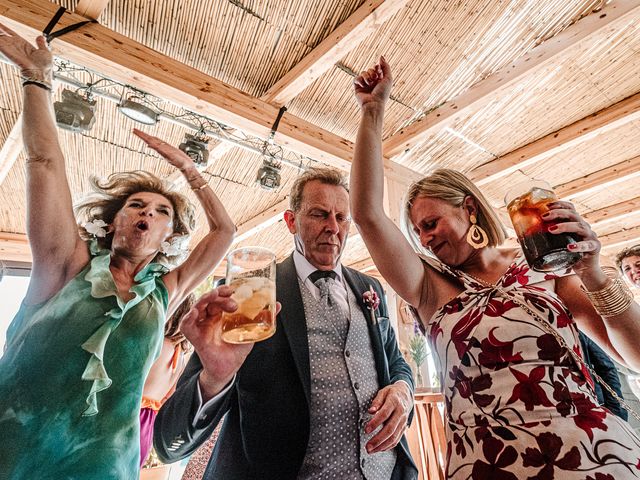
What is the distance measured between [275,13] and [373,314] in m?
2.38

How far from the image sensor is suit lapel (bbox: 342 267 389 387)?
132 cm

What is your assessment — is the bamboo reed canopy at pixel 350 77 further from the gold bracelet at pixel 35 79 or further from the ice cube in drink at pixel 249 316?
the ice cube in drink at pixel 249 316

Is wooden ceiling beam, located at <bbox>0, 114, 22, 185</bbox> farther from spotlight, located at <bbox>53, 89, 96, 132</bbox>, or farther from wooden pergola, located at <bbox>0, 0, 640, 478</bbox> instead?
spotlight, located at <bbox>53, 89, 96, 132</bbox>

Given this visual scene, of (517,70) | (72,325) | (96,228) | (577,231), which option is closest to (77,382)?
(72,325)

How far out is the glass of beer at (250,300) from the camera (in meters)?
0.89

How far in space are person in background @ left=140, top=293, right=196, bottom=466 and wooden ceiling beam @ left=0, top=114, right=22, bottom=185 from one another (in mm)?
2639

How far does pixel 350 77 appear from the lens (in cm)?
313

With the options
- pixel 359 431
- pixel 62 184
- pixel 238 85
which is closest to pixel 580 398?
pixel 359 431

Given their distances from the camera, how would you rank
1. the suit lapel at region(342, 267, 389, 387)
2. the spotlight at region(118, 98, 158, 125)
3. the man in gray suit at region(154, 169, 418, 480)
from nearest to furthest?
the man in gray suit at region(154, 169, 418, 480) < the suit lapel at region(342, 267, 389, 387) < the spotlight at region(118, 98, 158, 125)

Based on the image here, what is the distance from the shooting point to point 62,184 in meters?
1.15

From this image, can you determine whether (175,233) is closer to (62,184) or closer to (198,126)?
(62,184)

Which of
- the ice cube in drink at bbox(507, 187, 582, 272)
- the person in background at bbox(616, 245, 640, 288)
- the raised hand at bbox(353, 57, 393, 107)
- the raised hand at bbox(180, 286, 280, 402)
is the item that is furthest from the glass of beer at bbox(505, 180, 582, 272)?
the person in background at bbox(616, 245, 640, 288)

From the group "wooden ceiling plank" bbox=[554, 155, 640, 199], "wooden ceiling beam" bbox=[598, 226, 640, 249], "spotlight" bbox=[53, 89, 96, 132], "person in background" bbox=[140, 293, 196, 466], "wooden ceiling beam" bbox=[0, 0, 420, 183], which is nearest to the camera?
"person in background" bbox=[140, 293, 196, 466]

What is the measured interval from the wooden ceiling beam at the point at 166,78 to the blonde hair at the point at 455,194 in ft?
7.12
